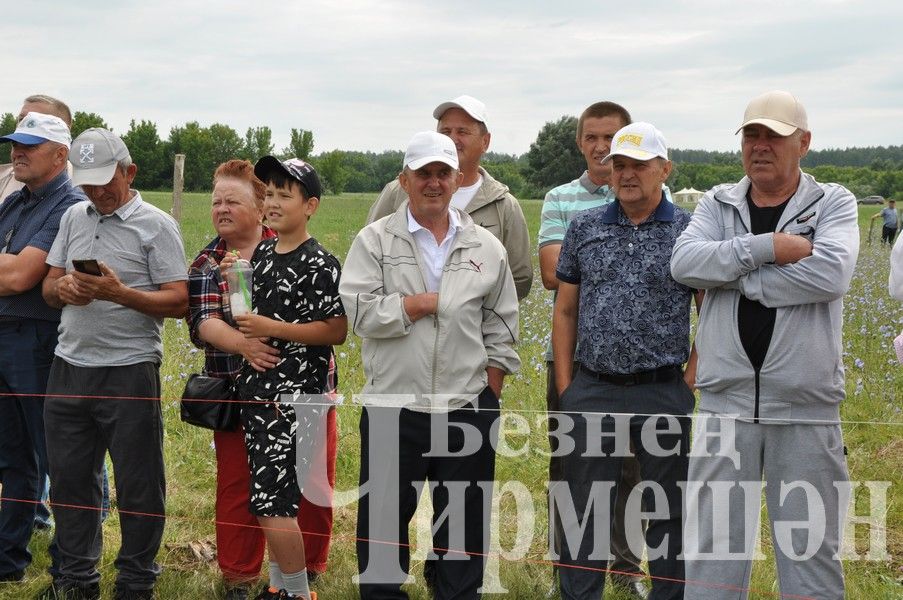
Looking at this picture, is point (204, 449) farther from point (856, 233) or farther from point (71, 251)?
point (856, 233)

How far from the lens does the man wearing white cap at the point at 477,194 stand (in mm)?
4327

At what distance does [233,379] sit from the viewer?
13.4ft

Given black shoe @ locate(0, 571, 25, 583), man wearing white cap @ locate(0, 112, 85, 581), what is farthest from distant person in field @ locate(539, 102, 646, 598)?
black shoe @ locate(0, 571, 25, 583)

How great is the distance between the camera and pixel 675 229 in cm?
373

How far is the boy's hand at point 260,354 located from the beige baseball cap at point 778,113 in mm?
1946

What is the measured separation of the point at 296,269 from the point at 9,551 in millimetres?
1976

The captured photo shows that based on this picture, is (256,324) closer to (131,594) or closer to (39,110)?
(131,594)

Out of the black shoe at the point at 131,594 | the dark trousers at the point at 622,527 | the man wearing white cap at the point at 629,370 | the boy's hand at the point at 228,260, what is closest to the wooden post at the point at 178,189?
the boy's hand at the point at 228,260

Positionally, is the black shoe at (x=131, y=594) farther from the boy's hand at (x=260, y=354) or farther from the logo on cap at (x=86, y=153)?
the logo on cap at (x=86, y=153)

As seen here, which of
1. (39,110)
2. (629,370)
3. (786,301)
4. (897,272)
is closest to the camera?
(786,301)

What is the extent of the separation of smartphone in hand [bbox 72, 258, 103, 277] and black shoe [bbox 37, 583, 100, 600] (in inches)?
53.7

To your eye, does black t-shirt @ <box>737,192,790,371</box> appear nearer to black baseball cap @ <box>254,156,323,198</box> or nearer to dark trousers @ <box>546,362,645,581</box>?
dark trousers @ <box>546,362,645,581</box>

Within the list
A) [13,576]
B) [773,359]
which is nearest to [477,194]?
[773,359]

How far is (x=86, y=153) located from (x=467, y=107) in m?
1.63
